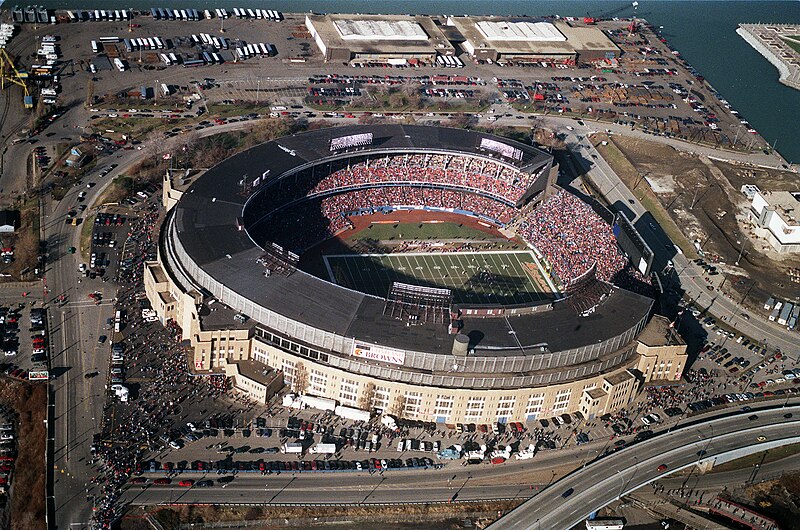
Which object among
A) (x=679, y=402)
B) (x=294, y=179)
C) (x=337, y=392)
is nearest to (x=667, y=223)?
(x=679, y=402)

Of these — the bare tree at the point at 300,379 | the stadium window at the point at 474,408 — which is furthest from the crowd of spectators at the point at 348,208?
the stadium window at the point at 474,408

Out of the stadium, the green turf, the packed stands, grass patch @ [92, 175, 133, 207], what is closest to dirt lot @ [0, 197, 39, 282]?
grass patch @ [92, 175, 133, 207]

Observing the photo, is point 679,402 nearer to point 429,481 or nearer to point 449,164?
point 429,481

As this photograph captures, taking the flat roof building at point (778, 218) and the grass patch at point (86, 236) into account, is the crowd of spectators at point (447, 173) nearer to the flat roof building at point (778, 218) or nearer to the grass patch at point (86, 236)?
the flat roof building at point (778, 218)

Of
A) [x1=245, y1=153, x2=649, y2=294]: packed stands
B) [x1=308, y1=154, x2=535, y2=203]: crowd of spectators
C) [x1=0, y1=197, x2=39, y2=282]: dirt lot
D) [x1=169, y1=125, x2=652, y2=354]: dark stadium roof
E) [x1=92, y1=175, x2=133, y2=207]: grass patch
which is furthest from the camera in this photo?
[x1=308, y1=154, x2=535, y2=203]: crowd of spectators

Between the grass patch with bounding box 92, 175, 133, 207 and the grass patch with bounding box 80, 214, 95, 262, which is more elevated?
the grass patch with bounding box 92, 175, 133, 207

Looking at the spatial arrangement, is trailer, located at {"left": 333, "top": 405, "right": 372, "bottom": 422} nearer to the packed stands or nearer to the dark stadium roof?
the dark stadium roof

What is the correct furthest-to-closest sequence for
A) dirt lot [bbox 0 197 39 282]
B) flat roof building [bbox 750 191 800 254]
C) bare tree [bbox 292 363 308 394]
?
flat roof building [bbox 750 191 800 254] → dirt lot [bbox 0 197 39 282] → bare tree [bbox 292 363 308 394]
